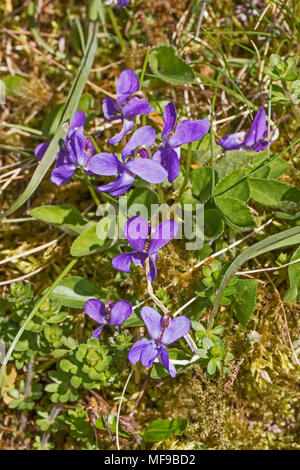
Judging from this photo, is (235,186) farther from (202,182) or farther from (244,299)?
(244,299)

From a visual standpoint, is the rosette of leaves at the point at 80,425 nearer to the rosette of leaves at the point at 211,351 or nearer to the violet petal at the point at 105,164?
the rosette of leaves at the point at 211,351

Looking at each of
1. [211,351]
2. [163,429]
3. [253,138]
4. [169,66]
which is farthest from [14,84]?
[163,429]

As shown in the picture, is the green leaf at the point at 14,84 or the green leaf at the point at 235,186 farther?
the green leaf at the point at 14,84

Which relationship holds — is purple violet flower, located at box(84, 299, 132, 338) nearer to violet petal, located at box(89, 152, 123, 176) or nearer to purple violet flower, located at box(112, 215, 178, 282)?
purple violet flower, located at box(112, 215, 178, 282)

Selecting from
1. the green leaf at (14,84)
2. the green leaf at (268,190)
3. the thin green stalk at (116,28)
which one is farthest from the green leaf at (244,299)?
the green leaf at (14,84)

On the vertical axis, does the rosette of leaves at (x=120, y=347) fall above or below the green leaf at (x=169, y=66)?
below

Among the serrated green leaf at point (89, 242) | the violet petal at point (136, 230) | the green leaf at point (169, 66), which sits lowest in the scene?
the serrated green leaf at point (89, 242)
